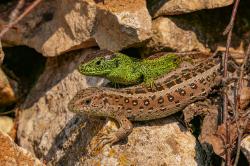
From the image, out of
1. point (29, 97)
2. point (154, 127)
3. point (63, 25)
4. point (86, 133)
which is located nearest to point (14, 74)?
point (29, 97)

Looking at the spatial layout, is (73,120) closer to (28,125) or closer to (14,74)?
(28,125)

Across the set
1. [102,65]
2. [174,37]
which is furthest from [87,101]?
[174,37]

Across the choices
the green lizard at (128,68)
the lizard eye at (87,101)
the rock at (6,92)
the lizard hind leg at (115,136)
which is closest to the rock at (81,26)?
the green lizard at (128,68)

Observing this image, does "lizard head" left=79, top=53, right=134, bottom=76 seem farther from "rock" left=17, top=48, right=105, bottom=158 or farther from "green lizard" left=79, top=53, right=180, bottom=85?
"rock" left=17, top=48, right=105, bottom=158

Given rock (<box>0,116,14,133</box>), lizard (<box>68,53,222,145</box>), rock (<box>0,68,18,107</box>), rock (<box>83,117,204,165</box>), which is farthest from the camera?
rock (<box>0,116,14,133</box>)

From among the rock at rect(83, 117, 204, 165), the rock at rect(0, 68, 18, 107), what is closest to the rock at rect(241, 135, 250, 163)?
the rock at rect(83, 117, 204, 165)

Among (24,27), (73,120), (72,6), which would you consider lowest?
(73,120)
